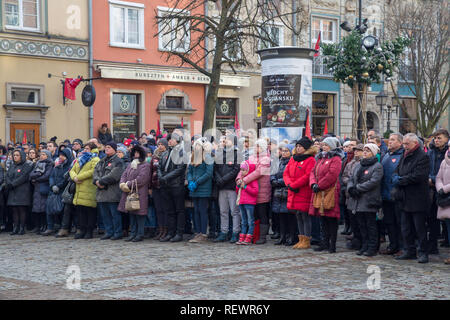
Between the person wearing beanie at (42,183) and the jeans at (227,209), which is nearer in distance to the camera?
the jeans at (227,209)

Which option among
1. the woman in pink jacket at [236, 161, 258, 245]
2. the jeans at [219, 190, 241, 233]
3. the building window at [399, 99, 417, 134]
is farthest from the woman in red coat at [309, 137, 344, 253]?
the building window at [399, 99, 417, 134]

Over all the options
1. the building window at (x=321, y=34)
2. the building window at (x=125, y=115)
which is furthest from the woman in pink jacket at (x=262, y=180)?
the building window at (x=321, y=34)

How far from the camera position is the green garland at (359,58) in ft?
63.8

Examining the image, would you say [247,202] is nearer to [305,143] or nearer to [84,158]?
[305,143]

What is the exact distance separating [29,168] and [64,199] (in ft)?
4.84

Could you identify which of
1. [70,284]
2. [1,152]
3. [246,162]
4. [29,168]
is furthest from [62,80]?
[70,284]

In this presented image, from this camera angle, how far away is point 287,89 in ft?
48.7

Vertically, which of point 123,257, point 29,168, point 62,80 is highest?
point 62,80

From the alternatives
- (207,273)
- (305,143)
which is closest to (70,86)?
(305,143)

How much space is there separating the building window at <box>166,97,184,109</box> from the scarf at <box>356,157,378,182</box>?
56.9ft

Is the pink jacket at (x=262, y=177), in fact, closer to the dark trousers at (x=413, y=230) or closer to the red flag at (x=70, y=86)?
the dark trousers at (x=413, y=230)

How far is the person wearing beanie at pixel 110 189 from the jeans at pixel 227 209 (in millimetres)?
2139

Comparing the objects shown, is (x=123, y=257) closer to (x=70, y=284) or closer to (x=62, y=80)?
(x=70, y=284)
